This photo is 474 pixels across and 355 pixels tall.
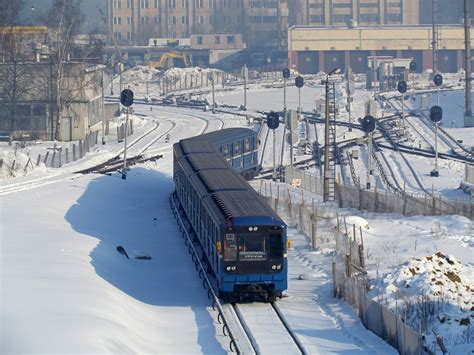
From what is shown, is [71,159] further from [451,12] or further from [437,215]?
[451,12]

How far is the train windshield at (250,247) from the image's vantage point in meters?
23.5

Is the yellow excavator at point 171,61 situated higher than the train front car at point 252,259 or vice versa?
the yellow excavator at point 171,61

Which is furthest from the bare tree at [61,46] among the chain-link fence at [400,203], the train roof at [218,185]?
the chain-link fence at [400,203]

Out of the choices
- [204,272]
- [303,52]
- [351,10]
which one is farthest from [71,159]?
[351,10]

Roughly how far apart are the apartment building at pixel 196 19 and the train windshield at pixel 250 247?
443 ft

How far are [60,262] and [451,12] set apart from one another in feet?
482

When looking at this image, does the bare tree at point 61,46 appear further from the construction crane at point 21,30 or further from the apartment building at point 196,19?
the apartment building at point 196,19

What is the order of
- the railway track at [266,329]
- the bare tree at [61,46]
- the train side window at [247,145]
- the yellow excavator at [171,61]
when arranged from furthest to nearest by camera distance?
1. the yellow excavator at [171,61]
2. the bare tree at [61,46]
3. the train side window at [247,145]
4. the railway track at [266,329]

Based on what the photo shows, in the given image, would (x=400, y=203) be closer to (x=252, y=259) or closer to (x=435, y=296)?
(x=252, y=259)

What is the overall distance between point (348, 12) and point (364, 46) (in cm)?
3071

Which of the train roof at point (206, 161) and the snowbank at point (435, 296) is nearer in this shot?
the snowbank at point (435, 296)

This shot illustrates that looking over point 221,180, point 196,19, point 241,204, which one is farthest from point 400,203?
point 196,19

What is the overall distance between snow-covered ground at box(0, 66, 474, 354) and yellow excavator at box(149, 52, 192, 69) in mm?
91703

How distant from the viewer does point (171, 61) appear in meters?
136
